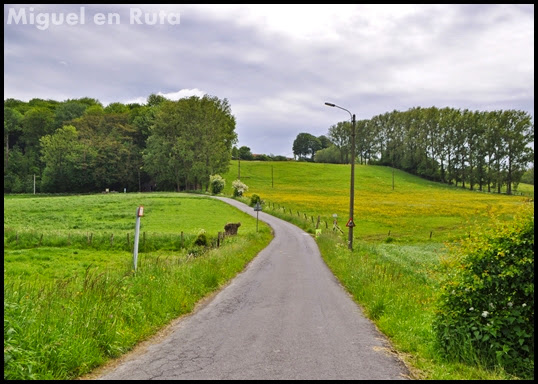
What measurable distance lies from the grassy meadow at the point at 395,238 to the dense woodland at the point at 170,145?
37.2ft

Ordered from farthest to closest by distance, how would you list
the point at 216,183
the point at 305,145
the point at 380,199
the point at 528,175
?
the point at 305,145 < the point at 528,175 < the point at 380,199 < the point at 216,183

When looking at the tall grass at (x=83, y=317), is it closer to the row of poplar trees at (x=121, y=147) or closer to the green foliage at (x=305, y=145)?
the row of poplar trees at (x=121, y=147)

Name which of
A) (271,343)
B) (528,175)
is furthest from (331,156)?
(271,343)

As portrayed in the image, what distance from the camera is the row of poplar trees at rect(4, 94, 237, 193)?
258ft

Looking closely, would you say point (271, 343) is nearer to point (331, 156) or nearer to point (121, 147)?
point (121, 147)

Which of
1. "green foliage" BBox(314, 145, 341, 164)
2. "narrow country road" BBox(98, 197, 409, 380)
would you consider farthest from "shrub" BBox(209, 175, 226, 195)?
"green foliage" BBox(314, 145, 341, 164)

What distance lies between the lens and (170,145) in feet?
261

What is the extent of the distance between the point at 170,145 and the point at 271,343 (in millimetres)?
75667

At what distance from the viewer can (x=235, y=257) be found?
19094mm

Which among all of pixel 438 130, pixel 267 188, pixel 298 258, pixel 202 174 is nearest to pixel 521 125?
pixel 438 130

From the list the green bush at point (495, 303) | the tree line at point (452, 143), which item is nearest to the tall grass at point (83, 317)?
the green bush at point (495, 303)

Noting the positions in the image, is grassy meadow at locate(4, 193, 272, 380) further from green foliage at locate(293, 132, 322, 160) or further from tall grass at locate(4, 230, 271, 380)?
green foliage at locate(293, 132, 322, 160)

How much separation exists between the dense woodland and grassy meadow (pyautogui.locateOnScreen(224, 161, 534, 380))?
1135 centimetres

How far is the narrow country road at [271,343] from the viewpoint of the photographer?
5961 millimetres
